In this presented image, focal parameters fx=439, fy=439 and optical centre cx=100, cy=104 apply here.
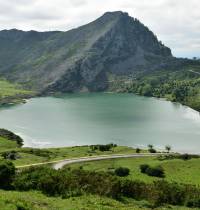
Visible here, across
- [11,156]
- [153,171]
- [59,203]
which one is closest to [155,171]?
[153,171]

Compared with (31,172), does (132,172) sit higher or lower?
lower

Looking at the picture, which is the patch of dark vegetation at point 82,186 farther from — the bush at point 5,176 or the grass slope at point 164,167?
the grass slope at point 164,167

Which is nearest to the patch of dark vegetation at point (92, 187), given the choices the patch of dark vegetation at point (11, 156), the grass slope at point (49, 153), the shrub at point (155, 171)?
the shrub at point (155, 171)

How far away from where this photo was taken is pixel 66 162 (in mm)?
120562

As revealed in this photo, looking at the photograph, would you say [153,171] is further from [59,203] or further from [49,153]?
[59,203]

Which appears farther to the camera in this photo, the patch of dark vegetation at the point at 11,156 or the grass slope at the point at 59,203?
the patch of dark vegetation at the point at 11,156

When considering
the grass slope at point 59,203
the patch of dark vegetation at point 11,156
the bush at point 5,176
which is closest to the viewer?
the grass slope at point 59,203

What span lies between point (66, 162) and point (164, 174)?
31.0 metres

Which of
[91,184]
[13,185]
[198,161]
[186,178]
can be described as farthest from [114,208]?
[198,161]

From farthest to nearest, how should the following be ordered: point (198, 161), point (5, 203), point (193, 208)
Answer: point (198, 161) < point (193, 208) < point (5, 203)

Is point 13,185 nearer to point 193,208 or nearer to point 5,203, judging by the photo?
point 5,203

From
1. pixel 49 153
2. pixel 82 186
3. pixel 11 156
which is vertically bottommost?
pixel 49 153

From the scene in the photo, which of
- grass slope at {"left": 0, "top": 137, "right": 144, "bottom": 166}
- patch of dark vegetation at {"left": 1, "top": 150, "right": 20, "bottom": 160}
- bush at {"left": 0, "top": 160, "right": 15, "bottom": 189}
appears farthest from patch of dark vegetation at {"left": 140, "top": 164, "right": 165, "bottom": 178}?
bush at {"left": 0, "top": 160, "right": 15, "bottom": 189}

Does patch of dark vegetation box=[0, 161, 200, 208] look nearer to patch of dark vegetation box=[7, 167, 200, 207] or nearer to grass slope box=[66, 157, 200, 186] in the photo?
patch of dark vegetation box=[7, 167, 200, 207]
